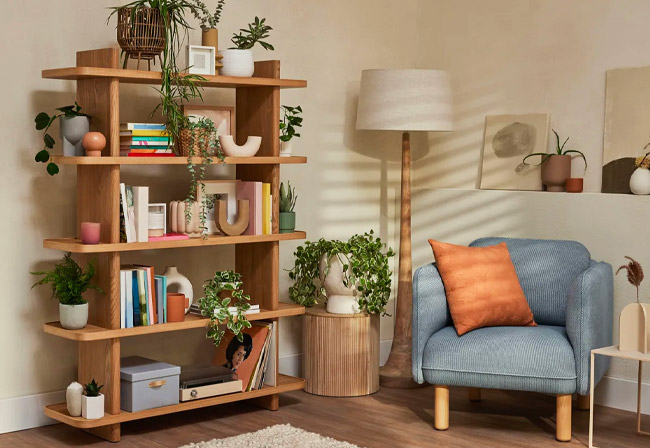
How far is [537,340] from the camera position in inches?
143

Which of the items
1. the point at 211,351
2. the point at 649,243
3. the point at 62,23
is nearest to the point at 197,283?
the point at 211,351

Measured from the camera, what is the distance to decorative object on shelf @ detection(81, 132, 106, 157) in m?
3.42

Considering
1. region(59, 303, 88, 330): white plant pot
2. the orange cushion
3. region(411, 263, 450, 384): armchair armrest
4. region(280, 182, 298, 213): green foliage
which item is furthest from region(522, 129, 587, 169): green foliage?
region(59, 303, 88, 330): white plant pot

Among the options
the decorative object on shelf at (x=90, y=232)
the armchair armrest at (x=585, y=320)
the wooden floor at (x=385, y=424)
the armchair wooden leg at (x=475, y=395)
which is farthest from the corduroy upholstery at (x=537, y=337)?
the decorative object on shelf at (x=90, y=232)

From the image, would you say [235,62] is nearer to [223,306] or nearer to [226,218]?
[226,218]

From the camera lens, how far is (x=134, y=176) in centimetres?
398

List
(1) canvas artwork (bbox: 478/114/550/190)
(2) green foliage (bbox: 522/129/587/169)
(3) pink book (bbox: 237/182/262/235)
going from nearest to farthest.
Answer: (3) pink book (bbox: 237/182/262/235) → (2) green foliage (bbox: 522/129/587/169) → (1) canvas artwork (bbox: 478/114/550/190)

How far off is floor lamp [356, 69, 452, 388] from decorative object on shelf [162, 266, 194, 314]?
1.21 meters

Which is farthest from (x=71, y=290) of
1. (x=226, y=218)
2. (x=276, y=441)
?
(x=276, y=441)

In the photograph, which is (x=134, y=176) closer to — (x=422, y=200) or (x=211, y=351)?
(x=211, y=351)

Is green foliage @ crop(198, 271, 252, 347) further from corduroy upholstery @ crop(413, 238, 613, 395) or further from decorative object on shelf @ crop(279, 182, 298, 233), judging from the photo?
corduroy upholstery @ crop(413, 238, 613, 395)

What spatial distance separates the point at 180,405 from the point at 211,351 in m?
0.61

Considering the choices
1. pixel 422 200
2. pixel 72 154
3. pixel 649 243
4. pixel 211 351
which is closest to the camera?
pixel 72 154

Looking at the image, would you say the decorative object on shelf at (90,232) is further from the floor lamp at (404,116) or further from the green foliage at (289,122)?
the floor lamp at (404,116)
